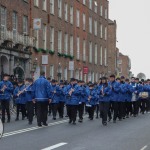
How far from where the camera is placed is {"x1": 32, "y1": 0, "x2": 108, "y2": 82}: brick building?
146 ft

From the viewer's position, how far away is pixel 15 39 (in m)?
37.7

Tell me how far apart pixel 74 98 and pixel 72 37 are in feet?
106

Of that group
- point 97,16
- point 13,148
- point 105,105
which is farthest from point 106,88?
point 97,16

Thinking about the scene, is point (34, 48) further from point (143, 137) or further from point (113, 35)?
point (113, 35)

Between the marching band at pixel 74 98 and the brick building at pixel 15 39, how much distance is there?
36.0ft

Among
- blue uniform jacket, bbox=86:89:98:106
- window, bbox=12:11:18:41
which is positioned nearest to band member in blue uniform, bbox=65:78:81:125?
blue uniform jacket, bbox=86:89:98:106

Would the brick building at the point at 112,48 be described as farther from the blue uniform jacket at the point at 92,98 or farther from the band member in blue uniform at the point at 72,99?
the band member in blue uniform at the point at 72,99

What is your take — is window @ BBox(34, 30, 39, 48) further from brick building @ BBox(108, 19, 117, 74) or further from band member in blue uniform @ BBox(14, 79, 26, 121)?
brick building @ BBox(108, 19, 117, 74)

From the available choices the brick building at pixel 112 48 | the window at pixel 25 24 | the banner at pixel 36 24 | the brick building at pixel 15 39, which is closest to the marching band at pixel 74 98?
the brick building at pixel 15 39

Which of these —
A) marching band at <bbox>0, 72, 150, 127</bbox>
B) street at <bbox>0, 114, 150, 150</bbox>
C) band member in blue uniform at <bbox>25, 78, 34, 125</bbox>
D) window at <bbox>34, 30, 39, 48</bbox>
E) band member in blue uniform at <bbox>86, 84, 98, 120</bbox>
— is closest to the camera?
street at <bbox>0, 114, 150, 150</bbox>

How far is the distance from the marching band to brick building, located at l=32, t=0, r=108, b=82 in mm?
11297

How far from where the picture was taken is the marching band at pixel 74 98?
1888 centimetres

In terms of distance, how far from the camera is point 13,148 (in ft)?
40.8

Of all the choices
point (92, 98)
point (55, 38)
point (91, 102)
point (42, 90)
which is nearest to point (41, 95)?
point (42, 90)
